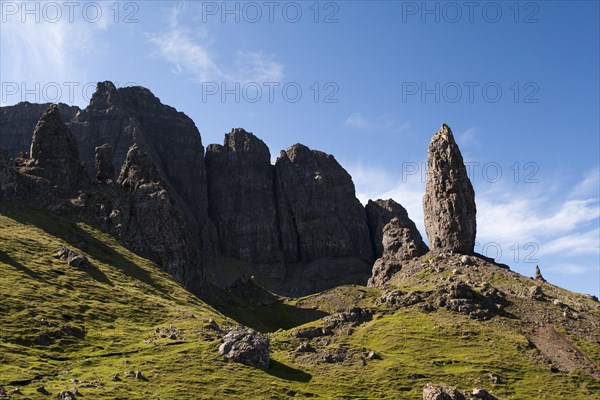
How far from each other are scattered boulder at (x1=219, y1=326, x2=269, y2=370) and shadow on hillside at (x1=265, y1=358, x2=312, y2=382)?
261 centimetres

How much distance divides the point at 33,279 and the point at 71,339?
39.4 meters

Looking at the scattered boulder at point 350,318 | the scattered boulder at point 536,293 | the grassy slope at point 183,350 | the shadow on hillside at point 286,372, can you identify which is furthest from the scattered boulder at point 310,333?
the scattered boulder at point 536,293

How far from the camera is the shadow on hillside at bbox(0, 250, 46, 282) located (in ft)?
518

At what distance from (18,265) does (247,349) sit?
79.2 m

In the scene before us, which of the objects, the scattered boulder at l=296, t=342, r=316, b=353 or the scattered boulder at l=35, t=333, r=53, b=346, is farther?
the scattered boulder at l=296, t=342, r=316, b=353

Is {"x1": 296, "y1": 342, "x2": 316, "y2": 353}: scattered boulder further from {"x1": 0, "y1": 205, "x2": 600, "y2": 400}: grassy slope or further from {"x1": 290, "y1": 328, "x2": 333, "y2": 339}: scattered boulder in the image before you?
{"x1": 290, "y1": 328, "x2": 333, "y2": 339}: scattered boulder

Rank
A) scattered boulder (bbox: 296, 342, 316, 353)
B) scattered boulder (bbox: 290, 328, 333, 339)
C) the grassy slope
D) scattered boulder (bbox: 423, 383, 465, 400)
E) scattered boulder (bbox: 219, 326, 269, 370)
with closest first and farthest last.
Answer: the grassy slope
scattered boulder (bbox: 423, 383, 465, 400)
scattered boulder (bbox: 219, 326, 269, 370)
scattered boulder (bbox: 296, 342, 316, 353)
scattered boulder (bbox: 290, 328, 333, 339)

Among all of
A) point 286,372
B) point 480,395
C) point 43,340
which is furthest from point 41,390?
point 480,395

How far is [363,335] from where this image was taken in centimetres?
→ 17825

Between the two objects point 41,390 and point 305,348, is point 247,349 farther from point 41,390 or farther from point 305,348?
point 41,390

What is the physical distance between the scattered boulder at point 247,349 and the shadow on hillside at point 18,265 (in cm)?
6244

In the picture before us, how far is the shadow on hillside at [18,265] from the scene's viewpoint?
15775 centimetres

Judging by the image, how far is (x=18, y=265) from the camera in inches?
6398

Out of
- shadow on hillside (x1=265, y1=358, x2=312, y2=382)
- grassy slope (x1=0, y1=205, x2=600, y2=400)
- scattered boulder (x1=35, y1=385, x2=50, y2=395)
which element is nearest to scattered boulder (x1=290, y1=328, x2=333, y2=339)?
grassy slope (x1=0, y1=205, x2=600, y2=400)
